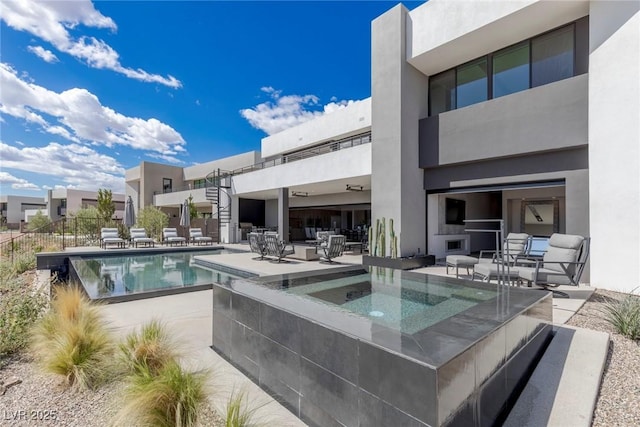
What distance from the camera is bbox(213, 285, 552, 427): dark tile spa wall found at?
5.73ft

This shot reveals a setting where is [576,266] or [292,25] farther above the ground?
[292,25]

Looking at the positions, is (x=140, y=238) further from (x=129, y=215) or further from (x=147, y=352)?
(x=147, y=352)

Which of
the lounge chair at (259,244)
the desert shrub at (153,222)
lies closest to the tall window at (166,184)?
the desert shrub at (153,222)

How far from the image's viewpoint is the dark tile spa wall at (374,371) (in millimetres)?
1745

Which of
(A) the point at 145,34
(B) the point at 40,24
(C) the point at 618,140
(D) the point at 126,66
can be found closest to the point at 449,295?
(C) the point at 618,140

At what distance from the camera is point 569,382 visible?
2.81 m

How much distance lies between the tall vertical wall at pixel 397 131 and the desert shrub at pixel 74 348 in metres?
8.28

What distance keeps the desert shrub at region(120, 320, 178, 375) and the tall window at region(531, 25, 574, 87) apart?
10442 millimetres

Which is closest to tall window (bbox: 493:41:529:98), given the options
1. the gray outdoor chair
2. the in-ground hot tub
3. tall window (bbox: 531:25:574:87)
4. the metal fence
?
tall window (bbox: 531:25:574:87)

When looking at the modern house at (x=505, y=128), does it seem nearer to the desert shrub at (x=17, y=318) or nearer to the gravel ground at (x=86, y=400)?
the gravel ground at (x=86, y=400)

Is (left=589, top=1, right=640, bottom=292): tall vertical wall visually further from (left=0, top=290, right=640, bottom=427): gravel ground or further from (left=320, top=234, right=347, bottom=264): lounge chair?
(left=320, top=234, right=347, bottom=264): lounge chair

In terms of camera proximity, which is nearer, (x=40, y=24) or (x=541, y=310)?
(x=541, y=310)

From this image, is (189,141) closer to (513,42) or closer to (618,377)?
(513,42)

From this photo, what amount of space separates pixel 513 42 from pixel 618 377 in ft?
30.3
